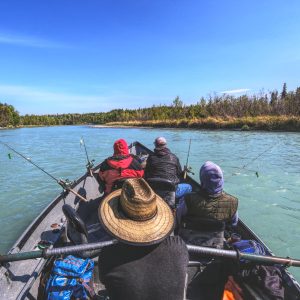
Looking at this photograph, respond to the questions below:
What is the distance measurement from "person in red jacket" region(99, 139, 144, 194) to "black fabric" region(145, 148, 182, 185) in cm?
47

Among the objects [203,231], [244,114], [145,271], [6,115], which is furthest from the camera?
[6,115]

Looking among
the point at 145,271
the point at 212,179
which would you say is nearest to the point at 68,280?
the point at 145,271

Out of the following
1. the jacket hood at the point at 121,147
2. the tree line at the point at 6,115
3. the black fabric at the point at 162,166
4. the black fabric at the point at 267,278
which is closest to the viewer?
the black fabric at the point at 267,278

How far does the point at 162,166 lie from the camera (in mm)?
5164

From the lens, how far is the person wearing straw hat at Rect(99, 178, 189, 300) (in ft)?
5.81

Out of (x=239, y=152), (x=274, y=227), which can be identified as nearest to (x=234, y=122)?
(x=239, y=152)

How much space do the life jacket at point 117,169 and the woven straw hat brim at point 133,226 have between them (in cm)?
255

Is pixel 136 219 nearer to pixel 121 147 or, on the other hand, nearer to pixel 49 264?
pixel 49 264

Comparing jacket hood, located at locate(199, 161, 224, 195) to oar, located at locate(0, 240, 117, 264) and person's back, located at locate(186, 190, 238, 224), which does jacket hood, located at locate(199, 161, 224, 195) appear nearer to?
person's back, located at locate(186, 190, 238, 224)

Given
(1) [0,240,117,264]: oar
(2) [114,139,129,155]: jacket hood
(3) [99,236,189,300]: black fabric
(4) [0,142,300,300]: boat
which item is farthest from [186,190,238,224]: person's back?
(2) [114,139,129,155]: jacket hood

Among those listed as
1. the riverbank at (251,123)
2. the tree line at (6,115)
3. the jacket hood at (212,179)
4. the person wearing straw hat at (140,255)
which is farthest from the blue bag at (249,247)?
the tree line at (6,115)

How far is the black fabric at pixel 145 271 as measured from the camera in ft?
5.81

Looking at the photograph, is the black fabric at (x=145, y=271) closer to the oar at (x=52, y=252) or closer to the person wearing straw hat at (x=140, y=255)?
the person wearing straw hat at (x=140, y=255)

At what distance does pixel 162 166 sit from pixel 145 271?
344 centimetres
